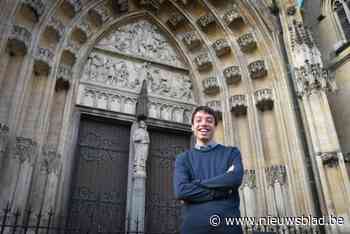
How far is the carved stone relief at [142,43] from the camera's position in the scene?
795 centimetres

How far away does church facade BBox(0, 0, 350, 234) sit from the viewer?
542cm

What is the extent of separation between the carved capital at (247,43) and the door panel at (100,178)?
373cm

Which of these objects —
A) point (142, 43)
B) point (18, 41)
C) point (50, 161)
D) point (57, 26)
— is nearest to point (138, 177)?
point (50, 161)

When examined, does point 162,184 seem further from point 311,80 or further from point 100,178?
point 311,80

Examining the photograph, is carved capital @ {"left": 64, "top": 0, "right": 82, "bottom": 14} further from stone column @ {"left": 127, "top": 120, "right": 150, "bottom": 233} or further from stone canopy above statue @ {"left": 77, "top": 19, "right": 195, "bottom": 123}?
stone column @ {"left": 127, "top": 120, "right": 150, "bottom": 233}

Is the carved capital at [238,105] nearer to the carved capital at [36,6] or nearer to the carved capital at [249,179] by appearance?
the carved capital at [249,179]

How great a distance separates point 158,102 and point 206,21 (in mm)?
2791

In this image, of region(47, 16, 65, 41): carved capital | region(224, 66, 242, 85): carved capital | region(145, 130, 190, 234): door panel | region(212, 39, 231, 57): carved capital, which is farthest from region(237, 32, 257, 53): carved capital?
region(47, 16, 65, 41): carved capital

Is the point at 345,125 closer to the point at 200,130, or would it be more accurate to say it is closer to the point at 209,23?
the point at 209,23

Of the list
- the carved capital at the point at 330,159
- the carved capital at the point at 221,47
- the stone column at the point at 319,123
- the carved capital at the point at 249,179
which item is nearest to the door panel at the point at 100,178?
the carved capital at the point at 249,179

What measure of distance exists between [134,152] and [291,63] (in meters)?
4.26

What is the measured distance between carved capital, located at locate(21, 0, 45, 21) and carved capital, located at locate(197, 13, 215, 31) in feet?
13.7

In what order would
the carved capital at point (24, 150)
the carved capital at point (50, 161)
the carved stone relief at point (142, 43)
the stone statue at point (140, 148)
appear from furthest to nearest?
the carved stone relief at point (142, 43), the stone statue at point (140, 148), the carved capital at point (50, 161), the carved capital at point (24, 150)

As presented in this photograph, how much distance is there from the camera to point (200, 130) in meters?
1.99
